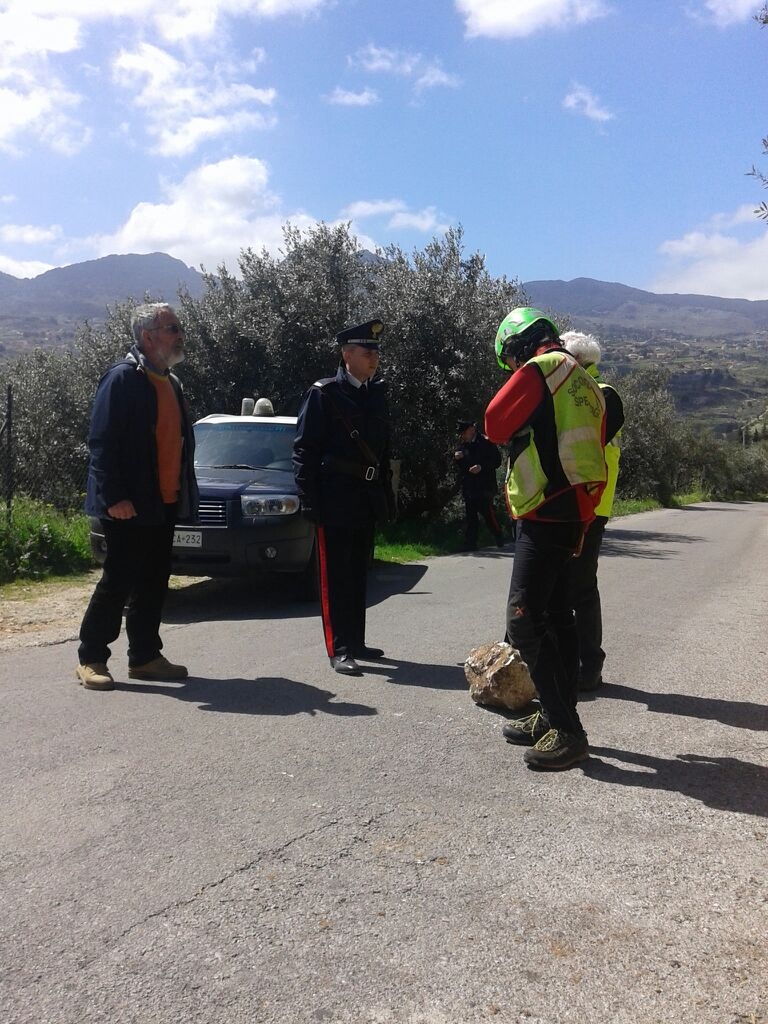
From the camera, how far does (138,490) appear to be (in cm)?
511

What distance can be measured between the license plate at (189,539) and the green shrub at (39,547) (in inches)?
78.2

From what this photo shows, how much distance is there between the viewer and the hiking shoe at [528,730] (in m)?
4.21

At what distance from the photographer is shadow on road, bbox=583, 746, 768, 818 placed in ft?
11.9

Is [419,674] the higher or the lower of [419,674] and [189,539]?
the lower

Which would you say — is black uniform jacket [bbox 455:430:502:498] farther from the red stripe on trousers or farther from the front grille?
the red stripe on trousers

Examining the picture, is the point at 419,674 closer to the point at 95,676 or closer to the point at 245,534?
the point at 95,676

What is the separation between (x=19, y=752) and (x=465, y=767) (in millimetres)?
1962

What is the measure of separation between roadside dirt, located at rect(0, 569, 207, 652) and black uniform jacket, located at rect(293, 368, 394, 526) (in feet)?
7.11

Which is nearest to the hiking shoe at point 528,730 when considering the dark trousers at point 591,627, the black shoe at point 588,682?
the dark trousers at point 591,627

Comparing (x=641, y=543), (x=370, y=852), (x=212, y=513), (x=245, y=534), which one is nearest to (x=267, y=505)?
(x=245, y=534)

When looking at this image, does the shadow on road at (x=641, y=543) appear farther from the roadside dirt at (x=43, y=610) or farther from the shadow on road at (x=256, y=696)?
the shadow on road at (x=256, y=696)

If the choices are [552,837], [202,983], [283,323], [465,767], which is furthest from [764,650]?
[283,323]

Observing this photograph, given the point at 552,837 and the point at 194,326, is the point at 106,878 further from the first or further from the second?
the point at 194,326

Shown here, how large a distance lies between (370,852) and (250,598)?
5.43m
